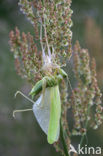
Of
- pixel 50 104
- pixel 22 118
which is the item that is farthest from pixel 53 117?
pixel 22 118

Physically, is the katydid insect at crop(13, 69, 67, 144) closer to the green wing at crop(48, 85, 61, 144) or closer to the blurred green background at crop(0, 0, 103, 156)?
the green wing at crop(48, 85, 61, 144)

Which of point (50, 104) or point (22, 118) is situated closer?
point (50, 104)

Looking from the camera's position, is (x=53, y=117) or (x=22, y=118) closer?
(x=53, y=117)

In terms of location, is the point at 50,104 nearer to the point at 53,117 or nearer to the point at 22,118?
the point at 53,117

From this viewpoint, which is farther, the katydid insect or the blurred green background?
the blurred green background

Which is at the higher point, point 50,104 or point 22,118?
point 50,104

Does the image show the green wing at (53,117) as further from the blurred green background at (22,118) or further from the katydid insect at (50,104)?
the blurred green background at (22,118)

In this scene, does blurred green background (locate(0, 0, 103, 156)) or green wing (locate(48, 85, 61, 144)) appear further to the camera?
blurred green background (locate(0, 0, 103, 156))

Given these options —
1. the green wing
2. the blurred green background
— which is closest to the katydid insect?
the green wing

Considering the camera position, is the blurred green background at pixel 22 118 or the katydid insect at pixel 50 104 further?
the blurred green background at pixel 22 118

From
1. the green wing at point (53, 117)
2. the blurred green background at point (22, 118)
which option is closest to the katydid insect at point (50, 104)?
the green wing at point (53, 117)

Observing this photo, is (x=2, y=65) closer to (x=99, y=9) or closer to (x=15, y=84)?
(x=15, y=84)
